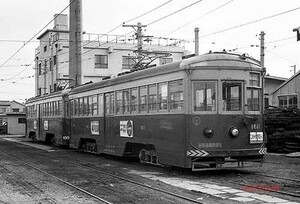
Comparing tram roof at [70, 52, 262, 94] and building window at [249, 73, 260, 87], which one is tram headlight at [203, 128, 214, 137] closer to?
tram roof at [70, 52, 262, 94]

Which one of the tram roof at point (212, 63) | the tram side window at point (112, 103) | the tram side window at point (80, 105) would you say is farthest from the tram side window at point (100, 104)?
the tram roof at point (212, 63)

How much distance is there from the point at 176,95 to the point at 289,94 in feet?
64.0

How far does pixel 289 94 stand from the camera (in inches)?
1177

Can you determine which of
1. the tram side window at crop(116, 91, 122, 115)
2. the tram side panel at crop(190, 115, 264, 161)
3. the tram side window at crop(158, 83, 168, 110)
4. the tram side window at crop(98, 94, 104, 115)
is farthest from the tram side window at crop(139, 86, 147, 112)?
the tram side window at crop(98, 94, 104, 115)

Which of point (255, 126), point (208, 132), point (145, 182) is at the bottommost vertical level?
point (145, 182)

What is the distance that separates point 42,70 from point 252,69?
4921 cm

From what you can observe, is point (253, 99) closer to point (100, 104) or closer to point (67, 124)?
point (100, 104)

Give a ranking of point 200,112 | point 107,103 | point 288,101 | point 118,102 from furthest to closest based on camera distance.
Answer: point 288,101 → point 107,103 → point 118,102 → point 200,112

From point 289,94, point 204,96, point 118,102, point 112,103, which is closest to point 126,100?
point 118,102

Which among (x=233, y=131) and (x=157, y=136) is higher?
(x=233, y=131)

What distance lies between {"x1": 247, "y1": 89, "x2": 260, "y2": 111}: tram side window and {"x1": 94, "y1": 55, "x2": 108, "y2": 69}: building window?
38.9 m

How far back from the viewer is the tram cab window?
469 inches

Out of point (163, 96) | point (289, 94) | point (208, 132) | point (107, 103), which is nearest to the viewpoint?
point (208, 132)

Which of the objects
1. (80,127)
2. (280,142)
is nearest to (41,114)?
(80,127)
